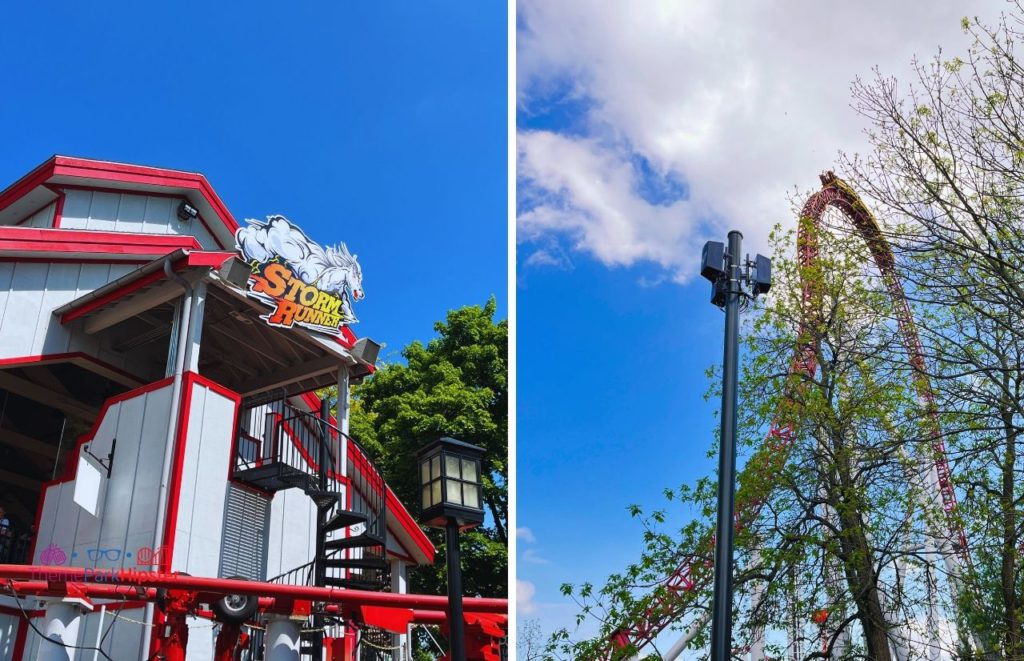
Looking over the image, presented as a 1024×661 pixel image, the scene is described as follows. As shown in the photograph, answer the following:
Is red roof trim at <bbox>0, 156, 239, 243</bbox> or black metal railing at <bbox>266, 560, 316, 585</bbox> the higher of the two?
red roof trim at <bbox>0, 156, 239, 243</bbox>

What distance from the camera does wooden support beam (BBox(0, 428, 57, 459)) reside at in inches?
586

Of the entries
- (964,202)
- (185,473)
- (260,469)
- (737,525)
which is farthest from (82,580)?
(964,202)

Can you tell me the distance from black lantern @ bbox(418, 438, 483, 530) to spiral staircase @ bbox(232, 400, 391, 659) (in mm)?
5262

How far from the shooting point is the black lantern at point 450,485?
24.7ft

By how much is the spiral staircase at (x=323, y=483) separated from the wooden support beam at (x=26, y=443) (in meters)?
3.86

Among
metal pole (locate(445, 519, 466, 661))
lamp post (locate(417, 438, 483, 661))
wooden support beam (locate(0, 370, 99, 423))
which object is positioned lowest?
metal pole (locate(445, 519, 466, 661))

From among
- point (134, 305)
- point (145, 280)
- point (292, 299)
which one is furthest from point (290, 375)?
point (145, 280)

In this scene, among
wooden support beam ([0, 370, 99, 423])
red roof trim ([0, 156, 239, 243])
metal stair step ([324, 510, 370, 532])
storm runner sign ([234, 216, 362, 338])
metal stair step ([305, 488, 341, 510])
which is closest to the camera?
metal stair step ([324, 510, 370, 532])

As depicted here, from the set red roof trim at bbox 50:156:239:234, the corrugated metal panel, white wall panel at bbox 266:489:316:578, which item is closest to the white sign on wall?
the corrugated metal panel

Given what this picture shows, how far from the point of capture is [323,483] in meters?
13.4

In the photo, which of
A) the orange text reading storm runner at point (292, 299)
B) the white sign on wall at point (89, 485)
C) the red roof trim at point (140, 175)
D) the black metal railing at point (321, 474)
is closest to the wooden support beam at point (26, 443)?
the white sign on wall at point (89, 485)

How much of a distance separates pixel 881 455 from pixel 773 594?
219 centimetres

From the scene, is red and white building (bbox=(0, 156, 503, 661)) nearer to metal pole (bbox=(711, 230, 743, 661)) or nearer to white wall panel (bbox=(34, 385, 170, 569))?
white wall panel (bbox=(34, 385, 170, 569))

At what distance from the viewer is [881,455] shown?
36.6ft
